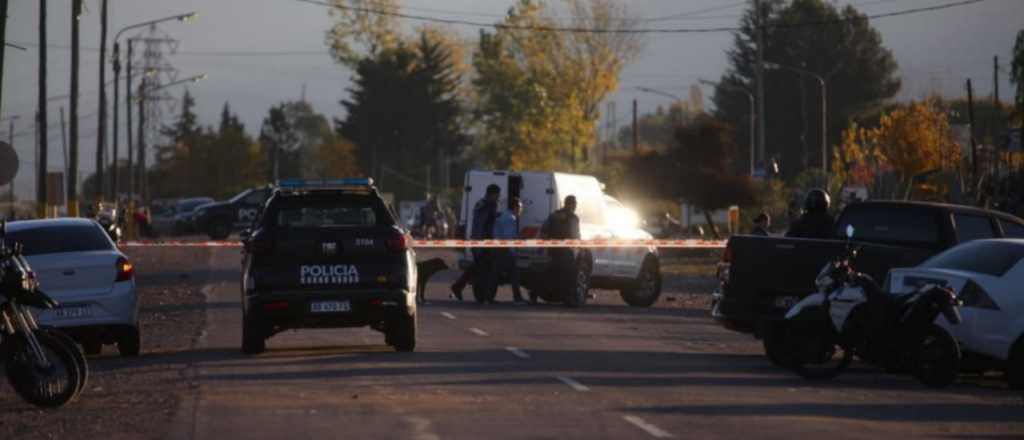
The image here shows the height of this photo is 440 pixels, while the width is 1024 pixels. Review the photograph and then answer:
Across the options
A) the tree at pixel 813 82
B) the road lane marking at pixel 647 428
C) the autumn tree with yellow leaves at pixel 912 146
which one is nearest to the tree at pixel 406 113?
the tree at pixel 813 82

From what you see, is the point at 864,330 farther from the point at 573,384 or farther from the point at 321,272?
the point at 321,272

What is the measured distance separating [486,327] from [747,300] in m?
4.99

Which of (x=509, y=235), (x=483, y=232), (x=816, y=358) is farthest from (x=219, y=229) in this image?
(x=816, y=358)

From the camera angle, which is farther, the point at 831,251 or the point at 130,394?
the point at 831,251

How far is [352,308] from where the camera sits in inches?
779

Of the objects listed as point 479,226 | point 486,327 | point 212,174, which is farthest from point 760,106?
point 212,174

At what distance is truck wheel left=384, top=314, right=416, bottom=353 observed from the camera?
65.7 feet

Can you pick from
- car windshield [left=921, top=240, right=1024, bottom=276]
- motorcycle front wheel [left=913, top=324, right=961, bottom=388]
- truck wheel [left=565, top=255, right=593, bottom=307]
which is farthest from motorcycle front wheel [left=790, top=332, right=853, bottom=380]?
truck wheel [left=565, top=255, right=593, bottom=307]

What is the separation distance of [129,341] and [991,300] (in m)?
8.84

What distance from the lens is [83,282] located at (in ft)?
66.1

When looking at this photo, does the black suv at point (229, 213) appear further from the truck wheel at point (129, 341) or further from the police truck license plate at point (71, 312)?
the police truck license plate at point (71, 312)

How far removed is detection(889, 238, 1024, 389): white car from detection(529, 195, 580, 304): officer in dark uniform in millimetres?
12026

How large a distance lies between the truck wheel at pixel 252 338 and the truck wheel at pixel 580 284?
35.7ft

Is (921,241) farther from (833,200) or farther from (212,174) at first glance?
(212,174)
